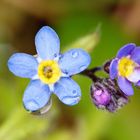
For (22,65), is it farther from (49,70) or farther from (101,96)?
(101,96)

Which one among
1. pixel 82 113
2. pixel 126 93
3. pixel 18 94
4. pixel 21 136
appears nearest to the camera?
pixel 126 93

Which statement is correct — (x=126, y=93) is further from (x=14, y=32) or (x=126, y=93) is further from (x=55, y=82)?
(x=14, y=32)

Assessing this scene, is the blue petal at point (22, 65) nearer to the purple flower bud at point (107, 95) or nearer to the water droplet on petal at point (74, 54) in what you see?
the water droplet on petal at point (74, 54)

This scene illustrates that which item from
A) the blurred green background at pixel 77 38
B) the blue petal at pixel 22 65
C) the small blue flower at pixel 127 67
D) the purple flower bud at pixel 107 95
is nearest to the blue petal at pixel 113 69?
the small blue flower at pixel 127 67

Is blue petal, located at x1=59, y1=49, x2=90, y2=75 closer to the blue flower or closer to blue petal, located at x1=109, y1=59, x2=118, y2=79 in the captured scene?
the blue flower

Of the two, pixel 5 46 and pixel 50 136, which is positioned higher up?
pixel 5 46

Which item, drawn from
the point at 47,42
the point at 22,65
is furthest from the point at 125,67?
the point at 22,65

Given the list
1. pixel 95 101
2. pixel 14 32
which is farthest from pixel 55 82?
pixel 14 32
